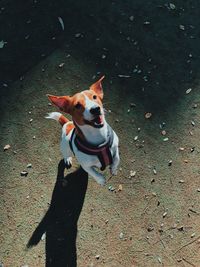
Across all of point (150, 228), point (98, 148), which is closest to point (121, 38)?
point (98, 148)

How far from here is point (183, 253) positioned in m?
4.34

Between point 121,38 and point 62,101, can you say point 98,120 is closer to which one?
point 62,101

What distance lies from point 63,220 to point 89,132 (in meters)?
0.96

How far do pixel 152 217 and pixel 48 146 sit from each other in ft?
3.83

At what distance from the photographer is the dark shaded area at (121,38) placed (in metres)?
5.26

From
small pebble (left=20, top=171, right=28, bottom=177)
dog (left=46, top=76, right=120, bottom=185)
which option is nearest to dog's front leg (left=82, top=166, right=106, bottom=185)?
dog (left=46, top=76, right=120, bottom=185)

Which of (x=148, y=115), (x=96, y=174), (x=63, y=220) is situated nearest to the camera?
(x=96, y=174)

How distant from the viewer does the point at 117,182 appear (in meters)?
4.68

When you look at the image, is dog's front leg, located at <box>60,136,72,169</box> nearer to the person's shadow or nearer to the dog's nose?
the person's shadow

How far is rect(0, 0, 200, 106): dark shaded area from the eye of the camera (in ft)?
17.3

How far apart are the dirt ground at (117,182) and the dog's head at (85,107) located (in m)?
0.97

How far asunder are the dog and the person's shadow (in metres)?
0.31

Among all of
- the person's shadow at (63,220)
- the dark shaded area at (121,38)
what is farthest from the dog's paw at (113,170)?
the dark shaded area at (121,38)

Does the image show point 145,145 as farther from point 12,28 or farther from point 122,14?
point 12,28
